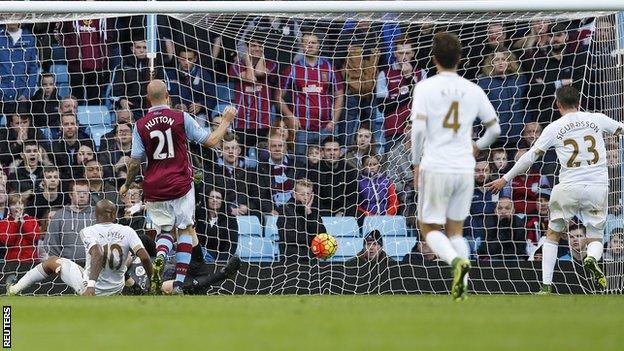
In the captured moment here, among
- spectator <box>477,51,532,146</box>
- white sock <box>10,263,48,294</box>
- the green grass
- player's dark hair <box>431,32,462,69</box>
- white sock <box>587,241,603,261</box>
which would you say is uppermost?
spectator <box>477,51,532,146</box>

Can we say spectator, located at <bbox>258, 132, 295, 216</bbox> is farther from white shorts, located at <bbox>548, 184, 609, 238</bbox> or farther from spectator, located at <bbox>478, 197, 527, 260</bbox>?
white shorts, located at <bbox>548, 184, 609, 238</bbox>

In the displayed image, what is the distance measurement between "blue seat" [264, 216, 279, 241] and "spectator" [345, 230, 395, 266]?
3.10ft

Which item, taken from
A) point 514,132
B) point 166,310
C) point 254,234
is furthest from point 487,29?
point 166,310

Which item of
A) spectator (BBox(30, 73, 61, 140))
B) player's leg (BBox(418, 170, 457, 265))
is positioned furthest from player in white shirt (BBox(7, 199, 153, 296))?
player's leg (BBox(418, 170, 457, 265))

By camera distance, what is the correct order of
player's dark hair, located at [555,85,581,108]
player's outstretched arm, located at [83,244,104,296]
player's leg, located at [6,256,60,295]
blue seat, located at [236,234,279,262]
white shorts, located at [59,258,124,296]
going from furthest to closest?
blue seat, located at [236,234,279,262]
player's leg, located at [6,256,60,295]
white shorts, located at [59,258,124,296]
player's outstretched arm, located at [83,244,104,296]
player's dark hair, located at [555,85,581,108]

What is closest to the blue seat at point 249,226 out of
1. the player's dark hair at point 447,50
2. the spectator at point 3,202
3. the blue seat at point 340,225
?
the blue seat at point 340,225

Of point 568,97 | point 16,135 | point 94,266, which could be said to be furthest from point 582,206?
point 16,135

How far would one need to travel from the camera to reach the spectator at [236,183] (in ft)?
48.0

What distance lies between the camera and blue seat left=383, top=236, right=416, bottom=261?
1412 cm

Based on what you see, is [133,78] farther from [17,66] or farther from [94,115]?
[17,66]

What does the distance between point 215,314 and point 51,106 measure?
6.51m

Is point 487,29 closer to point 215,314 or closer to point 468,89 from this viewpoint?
point 468,89

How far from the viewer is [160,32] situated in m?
15.2

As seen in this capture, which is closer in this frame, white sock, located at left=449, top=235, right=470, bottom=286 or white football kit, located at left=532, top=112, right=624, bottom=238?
white sock, located at left=449, top=235, right=470, bottom=286
